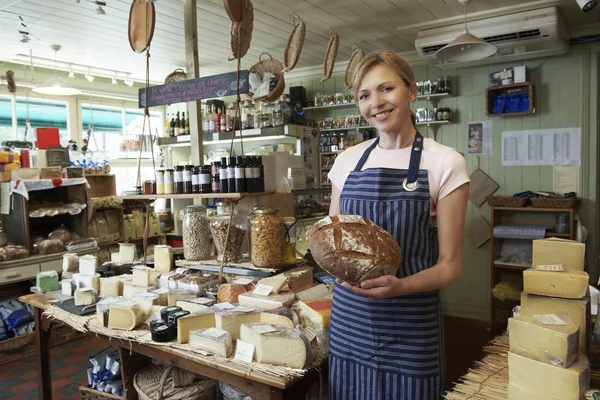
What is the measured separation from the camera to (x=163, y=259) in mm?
2479

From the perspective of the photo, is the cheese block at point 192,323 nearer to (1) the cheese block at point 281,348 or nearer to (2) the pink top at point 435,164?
(1) the cheese block at point 281,348

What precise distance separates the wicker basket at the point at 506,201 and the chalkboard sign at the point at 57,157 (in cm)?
418

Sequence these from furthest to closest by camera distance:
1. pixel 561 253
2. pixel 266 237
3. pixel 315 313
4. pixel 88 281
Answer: pixel 88 281, pixel 266 237, pixel 315 313, pixel 561 253

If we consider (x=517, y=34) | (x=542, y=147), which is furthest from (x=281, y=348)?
(x=542, y=147)

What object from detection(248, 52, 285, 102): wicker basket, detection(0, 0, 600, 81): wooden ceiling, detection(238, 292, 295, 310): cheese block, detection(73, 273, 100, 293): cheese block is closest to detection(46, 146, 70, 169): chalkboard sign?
detection(0, 0, 600, 81): wooden ceiling

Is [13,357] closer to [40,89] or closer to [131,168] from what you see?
[40,89]

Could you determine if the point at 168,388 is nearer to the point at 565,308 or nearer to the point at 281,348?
the point at 281,348

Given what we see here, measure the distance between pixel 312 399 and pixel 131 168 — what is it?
5.69m

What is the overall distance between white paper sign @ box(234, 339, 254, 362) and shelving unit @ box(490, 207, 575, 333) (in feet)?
11.4

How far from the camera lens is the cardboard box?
1.41 metres

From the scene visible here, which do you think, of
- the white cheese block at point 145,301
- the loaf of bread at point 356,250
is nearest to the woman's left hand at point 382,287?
the loaf of bread at point 356,250

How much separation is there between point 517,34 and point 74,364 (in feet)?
15.2

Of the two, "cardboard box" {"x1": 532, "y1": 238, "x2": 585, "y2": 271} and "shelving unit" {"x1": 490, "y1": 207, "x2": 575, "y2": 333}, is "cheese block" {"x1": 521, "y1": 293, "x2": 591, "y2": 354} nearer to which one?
"cardboard box" {"x1": 532, "y1": 238, "x2": 585, "y2": 271}

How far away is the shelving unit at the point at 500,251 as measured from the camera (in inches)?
170
